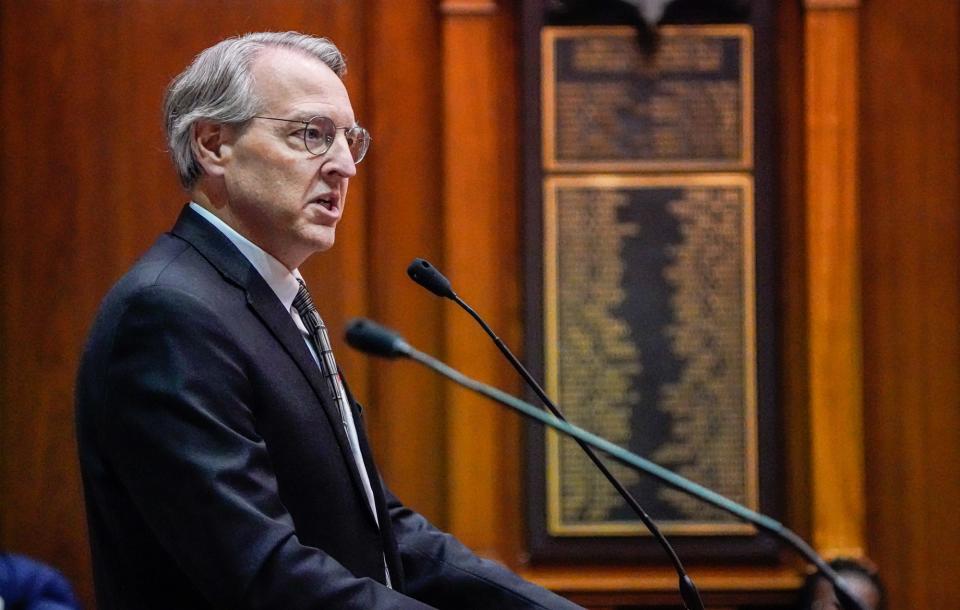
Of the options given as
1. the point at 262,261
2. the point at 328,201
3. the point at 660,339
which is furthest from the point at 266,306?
the point at 660,339

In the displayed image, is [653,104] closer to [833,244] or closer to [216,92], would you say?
[833,244]

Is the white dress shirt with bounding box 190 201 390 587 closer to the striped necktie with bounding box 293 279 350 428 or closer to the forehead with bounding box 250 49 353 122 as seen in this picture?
the striped necktie with bounding box 293 279 350 428

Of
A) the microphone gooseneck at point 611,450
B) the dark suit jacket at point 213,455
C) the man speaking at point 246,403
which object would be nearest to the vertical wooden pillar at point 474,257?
the man speaking at point 246,403

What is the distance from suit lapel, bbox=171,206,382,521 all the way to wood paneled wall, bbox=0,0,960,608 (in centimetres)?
183

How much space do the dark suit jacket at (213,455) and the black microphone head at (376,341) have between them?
106 millimetres

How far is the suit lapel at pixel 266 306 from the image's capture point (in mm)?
1789

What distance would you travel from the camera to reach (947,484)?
3.66 meters

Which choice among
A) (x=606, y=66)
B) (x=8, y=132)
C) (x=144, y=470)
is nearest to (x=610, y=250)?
(x=606, y=66)

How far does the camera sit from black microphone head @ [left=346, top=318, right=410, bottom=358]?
172 cm

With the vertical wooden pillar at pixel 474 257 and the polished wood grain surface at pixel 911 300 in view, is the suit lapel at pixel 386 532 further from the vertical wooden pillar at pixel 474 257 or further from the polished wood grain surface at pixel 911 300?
the polished wood grain surface at pixel 911 300

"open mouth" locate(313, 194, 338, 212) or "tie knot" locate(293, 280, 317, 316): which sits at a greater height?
"open mouth" locate(313, 194, 338, 212)

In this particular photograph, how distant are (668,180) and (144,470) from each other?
2365 mm

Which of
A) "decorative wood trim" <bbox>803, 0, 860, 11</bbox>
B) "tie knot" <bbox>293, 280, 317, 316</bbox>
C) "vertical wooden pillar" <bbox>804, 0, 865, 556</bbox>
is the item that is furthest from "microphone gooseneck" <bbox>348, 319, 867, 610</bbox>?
"decorative wood trim" <bbox>803, 0, 860, 11</bbox>

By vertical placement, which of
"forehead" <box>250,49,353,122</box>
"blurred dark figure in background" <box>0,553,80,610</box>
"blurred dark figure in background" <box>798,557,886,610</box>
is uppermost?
"forehead" <box>250,49,353,122</box>
